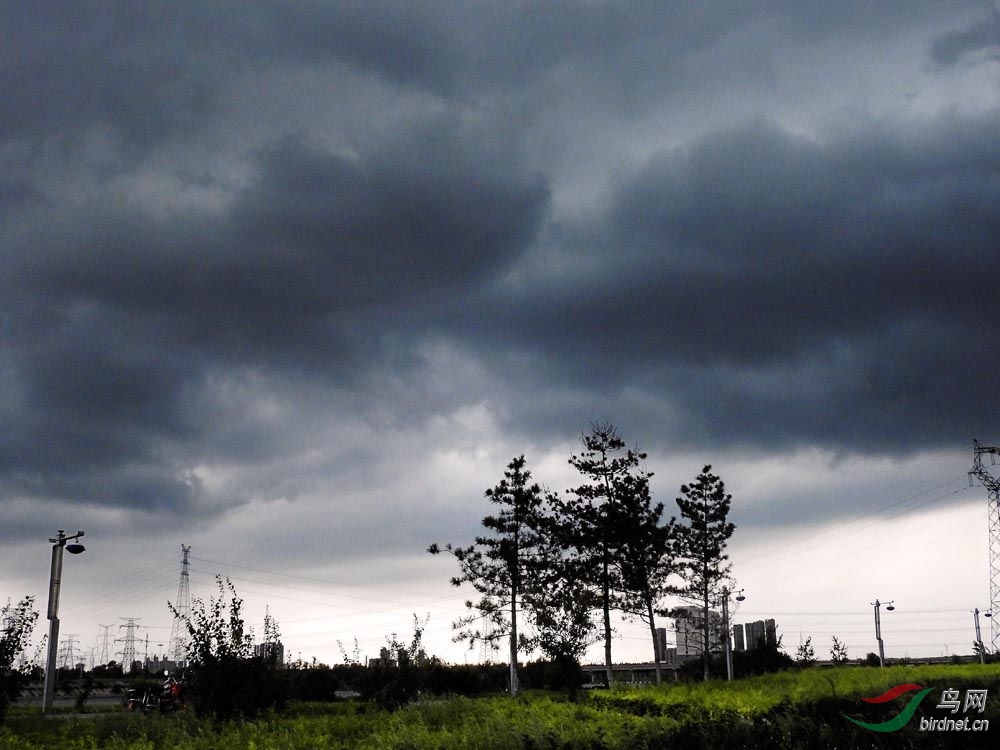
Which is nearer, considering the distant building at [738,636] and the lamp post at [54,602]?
the lamp post at [54,602]

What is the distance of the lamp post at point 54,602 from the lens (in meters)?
31.6

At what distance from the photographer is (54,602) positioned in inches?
1251

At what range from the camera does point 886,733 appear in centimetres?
1284

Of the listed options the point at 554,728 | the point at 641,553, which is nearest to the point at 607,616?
the point at 641,553

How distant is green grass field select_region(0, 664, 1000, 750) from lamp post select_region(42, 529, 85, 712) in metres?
5.59

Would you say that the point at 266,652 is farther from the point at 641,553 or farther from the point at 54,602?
the point at 641,553

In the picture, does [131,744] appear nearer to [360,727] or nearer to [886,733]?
[360,727]

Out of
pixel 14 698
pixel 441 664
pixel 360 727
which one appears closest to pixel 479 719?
pixel 360 727

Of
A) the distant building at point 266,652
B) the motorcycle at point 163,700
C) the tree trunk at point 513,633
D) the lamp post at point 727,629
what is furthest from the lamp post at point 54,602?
the lamp post at point 727,629

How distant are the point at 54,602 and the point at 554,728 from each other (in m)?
23.6

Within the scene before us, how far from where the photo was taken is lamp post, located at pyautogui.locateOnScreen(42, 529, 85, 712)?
31.6 m

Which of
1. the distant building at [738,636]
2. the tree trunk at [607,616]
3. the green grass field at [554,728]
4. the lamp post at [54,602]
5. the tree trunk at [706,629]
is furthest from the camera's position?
the distant building at [738,636]

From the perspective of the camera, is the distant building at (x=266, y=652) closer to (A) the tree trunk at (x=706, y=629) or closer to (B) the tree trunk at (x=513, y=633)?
(B) the tree trunk at (x=513, y=633)

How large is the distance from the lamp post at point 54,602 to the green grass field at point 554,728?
5.59 m
